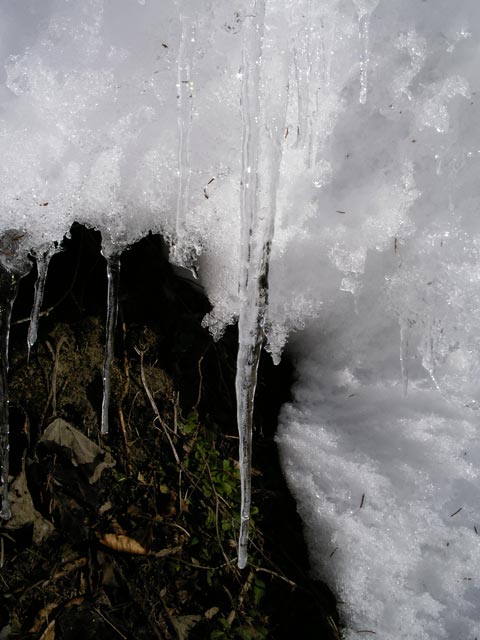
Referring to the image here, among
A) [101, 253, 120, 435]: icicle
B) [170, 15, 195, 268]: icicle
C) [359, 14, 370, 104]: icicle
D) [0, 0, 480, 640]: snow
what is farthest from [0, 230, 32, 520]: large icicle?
[359, 14, 370, 104]: icicle

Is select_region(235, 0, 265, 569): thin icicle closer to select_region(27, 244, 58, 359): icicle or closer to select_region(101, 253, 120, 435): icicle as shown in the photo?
select_region(101, 253, 120, 435): icicle

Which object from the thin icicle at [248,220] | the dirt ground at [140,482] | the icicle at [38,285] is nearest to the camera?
the thin icicle at [248,220]

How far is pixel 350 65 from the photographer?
1.58 meters

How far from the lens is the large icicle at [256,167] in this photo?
1.39 metres

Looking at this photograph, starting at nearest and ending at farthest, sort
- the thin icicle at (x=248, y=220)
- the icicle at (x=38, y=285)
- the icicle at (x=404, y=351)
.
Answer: the thin icicle at (x=248, y=220) → the icicle at (x=38, y=285) → the icicle at (x=404, y=351)

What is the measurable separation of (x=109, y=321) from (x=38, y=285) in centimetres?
29

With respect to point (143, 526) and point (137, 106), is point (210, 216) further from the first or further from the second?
point (143, 526)

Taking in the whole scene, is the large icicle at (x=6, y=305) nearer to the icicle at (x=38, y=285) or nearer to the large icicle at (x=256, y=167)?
the icicle at (x=38, y=285)

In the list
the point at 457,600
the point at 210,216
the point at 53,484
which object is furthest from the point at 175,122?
the point at 457,600

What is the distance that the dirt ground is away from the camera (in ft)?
6.50

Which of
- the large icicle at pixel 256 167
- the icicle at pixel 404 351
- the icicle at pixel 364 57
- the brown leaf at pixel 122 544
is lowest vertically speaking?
the brown leaf at pixel 122 544

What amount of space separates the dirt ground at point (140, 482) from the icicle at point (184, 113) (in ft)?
1.36

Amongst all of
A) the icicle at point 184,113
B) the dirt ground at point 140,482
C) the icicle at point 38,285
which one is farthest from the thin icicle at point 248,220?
the icicle at point 38,285

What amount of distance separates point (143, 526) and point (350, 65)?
197cm
